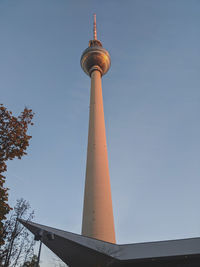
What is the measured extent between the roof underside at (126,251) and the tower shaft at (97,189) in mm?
6656

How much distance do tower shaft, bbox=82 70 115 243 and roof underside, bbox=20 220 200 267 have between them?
262 inches

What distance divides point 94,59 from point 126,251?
3434 cm

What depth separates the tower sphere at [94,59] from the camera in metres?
41.5

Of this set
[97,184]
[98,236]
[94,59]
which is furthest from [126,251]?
[94,59]

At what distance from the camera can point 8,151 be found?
923cm

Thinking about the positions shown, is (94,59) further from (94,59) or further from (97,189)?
(97,189)

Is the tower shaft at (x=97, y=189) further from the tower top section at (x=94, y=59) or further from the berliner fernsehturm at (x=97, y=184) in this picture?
the tower top section at (x=94, y=59)

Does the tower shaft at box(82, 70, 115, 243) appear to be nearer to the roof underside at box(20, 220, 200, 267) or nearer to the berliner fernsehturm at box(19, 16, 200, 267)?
the berliner fernsehturm at box(19, 16, 200, 267)

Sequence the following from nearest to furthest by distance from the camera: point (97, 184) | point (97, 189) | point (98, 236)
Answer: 1. point (98, 236)
2. point (97, 189)
3. point (97, 184)

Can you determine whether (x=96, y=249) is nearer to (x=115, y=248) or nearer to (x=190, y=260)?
(x=115, y=248)

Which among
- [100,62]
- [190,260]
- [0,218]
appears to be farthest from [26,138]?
[100,62]

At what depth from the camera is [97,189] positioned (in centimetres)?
2439

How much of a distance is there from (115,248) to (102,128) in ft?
59.9

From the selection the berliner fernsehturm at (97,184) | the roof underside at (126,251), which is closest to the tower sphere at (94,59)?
the berliner fernsehturm at (97,184)
